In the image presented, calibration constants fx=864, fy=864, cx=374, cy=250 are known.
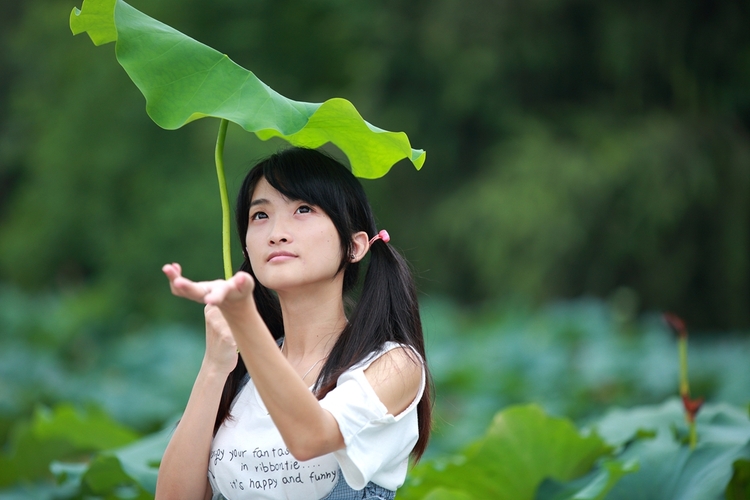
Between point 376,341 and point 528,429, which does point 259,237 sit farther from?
point 528,429

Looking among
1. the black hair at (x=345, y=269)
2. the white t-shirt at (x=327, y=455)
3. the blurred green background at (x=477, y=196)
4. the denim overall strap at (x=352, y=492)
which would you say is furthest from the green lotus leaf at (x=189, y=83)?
the blurred green background at (x=477, y=196)

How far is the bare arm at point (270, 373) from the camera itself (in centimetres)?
128

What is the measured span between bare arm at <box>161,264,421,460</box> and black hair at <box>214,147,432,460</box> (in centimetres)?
19

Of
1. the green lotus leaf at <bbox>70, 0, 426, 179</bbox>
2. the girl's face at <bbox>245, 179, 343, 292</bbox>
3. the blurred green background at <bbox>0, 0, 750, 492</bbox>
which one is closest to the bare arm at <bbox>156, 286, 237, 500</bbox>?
the girl's face at <bbox>245, 179, 343, 292</bbox>

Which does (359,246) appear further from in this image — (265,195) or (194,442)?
(194,442)

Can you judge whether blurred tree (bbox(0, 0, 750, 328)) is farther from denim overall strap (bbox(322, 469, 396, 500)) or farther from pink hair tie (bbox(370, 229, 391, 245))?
denim overall strap (bbox(322, 469, 396, 500))

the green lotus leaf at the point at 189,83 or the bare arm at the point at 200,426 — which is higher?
the green lotus leaf at the point at 189,83

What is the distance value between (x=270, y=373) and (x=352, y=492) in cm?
37

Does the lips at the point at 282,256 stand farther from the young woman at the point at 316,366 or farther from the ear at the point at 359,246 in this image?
the ear at the point at 359,246

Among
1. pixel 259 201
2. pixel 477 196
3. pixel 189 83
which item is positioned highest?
pixel 477 196

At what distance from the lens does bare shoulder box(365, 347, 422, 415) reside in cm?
154

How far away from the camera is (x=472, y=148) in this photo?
10461 millimetres

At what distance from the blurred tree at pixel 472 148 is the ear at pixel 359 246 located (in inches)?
268

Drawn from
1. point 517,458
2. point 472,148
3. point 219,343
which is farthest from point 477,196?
point 219,343
